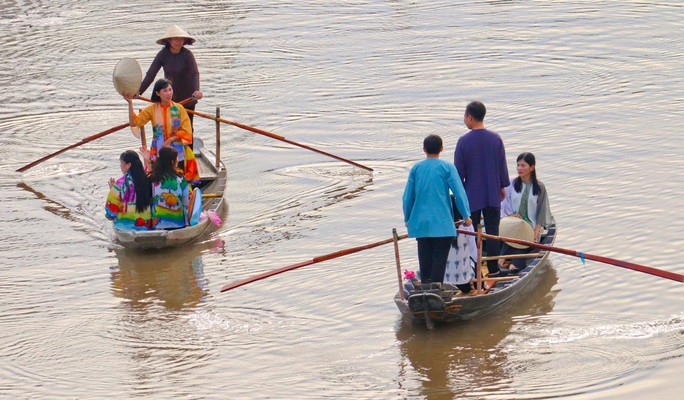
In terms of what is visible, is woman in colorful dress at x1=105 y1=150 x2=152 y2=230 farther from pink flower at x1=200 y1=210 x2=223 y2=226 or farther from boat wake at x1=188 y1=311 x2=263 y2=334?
boat wake at x1=188 y1=311 x2=263 y2=334

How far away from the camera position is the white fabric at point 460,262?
9.20 meters

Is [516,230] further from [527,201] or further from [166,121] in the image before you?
[166,121]

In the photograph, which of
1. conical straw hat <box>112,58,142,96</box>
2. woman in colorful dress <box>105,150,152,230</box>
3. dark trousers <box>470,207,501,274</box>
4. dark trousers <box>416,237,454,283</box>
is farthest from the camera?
conical straw hat <box>112,58,142,96</box>

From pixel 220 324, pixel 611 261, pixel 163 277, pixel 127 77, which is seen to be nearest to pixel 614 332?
pixel 611 261

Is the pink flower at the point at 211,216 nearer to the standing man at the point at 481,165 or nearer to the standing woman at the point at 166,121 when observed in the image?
the standing woman at the point at 166,121

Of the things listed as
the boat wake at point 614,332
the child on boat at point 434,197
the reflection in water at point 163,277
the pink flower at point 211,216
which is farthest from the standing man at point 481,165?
the pink flower at point 211,216

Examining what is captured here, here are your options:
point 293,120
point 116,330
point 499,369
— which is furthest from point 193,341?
point 293,120

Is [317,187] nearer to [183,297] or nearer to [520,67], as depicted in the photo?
[183,297]

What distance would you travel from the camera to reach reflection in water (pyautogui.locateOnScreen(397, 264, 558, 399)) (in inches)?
330

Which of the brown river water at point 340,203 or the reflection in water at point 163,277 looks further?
the reflection in water at point 163,277

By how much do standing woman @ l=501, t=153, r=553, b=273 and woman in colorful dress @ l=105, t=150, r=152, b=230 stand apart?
10.7 feet

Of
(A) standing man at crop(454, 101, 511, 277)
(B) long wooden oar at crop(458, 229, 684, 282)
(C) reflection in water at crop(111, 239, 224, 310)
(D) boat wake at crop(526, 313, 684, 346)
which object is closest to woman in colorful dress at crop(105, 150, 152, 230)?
(C) reflection in water at crop(111, 239, 224, 310)

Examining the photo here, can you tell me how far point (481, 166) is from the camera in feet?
31.2

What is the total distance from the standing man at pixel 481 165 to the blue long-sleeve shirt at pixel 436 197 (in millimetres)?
602
